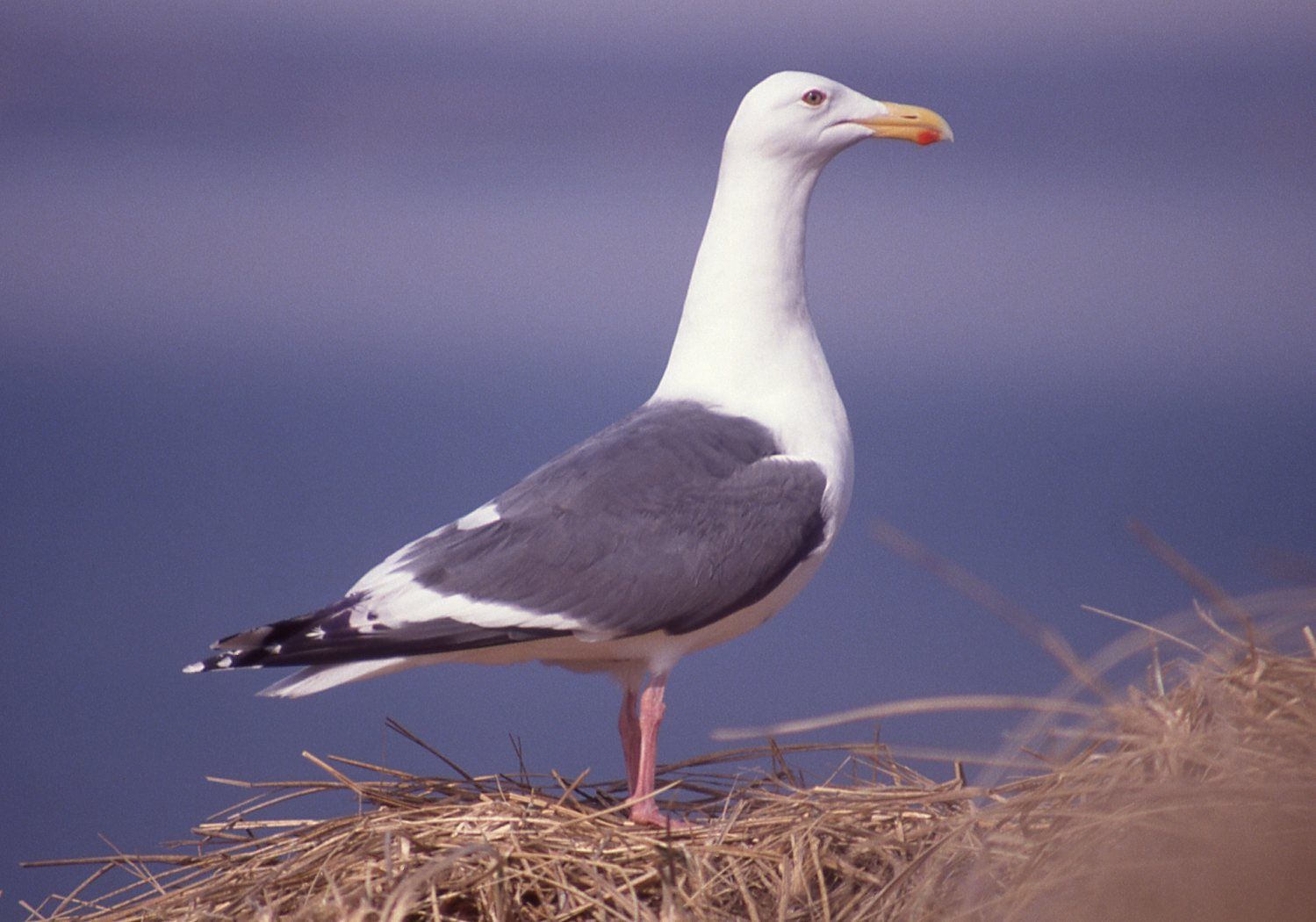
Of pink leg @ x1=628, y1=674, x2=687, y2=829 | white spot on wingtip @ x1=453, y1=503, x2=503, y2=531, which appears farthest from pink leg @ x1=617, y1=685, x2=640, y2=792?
white spot on wingtip @ x1=453, y1=503, x2=503, y2=531

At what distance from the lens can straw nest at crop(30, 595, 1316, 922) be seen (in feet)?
4.58

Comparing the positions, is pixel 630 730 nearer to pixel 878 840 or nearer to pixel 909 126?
pixel 878 840

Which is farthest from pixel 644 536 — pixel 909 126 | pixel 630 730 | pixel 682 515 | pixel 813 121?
pixel 909 126

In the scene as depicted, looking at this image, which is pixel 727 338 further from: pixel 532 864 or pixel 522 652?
pixel 532 864

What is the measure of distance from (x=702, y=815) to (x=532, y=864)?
0.55 metres

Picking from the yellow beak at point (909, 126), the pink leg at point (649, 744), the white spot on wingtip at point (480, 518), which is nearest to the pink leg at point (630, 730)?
the pink leg at point (649, 744)

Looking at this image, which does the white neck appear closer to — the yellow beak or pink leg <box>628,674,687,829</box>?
the yellow beak

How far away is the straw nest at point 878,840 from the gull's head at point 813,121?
1184 millimetres

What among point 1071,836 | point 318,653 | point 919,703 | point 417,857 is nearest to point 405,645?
point 318,653

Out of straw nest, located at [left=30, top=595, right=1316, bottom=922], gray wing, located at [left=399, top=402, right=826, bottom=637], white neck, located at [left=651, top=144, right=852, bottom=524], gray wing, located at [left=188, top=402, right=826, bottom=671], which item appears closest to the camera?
straw nest, located at [left=30, top=595, right=1316, bottom=922]

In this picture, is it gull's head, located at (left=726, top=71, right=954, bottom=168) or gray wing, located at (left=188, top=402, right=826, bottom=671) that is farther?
gull's head, located at (left=726, top=71, right=954, bottom=168)

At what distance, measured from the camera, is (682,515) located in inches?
92.5

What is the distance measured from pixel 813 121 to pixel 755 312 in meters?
0.39

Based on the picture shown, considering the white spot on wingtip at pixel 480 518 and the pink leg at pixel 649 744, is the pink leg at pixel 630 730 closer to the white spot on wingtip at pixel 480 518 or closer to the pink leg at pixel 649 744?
the pink leg at pixel 649 744
